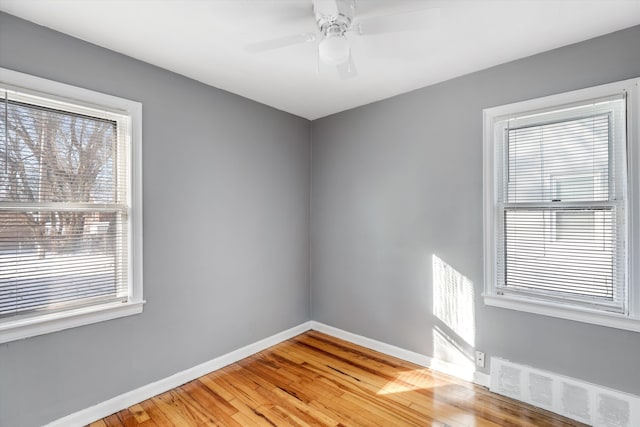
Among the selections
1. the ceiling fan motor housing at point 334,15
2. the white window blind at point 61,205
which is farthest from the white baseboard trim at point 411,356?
the ceiling fan motor housing at point 334,15

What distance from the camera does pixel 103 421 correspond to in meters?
2.08

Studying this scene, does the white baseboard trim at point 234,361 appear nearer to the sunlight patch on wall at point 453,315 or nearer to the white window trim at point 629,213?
the sunlight patch on wall at point 453,315

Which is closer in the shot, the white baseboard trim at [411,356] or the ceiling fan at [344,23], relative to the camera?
the ceiling fan at [344,23]

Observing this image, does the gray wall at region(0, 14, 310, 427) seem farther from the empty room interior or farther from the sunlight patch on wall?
the sunlight patch on wall

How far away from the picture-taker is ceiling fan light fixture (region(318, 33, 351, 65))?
1523 millimetres

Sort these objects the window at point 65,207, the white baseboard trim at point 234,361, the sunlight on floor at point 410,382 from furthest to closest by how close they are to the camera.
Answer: the sunlight on floor at point 410,382, the white baseboard trim at point 234,361, the window at point 65,207

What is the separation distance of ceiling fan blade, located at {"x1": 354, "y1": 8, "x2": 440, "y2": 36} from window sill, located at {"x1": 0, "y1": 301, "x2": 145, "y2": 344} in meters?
2.34

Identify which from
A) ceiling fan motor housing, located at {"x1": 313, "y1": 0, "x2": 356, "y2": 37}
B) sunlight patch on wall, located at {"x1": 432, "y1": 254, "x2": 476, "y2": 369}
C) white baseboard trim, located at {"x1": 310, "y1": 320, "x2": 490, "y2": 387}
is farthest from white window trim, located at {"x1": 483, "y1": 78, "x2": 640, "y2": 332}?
ceiling fan motor housing, located at {"x1": 313, "y1": 0, "x2": 356, "y2": 37}

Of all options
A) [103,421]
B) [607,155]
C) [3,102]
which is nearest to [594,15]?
[607,155]

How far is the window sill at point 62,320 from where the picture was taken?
70.8 inches

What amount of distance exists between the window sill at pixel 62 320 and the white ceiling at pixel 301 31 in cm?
177

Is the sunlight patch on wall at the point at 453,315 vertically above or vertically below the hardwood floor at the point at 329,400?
above

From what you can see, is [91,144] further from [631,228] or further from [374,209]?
[631,228]

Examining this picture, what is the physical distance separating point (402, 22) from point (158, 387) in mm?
2930
